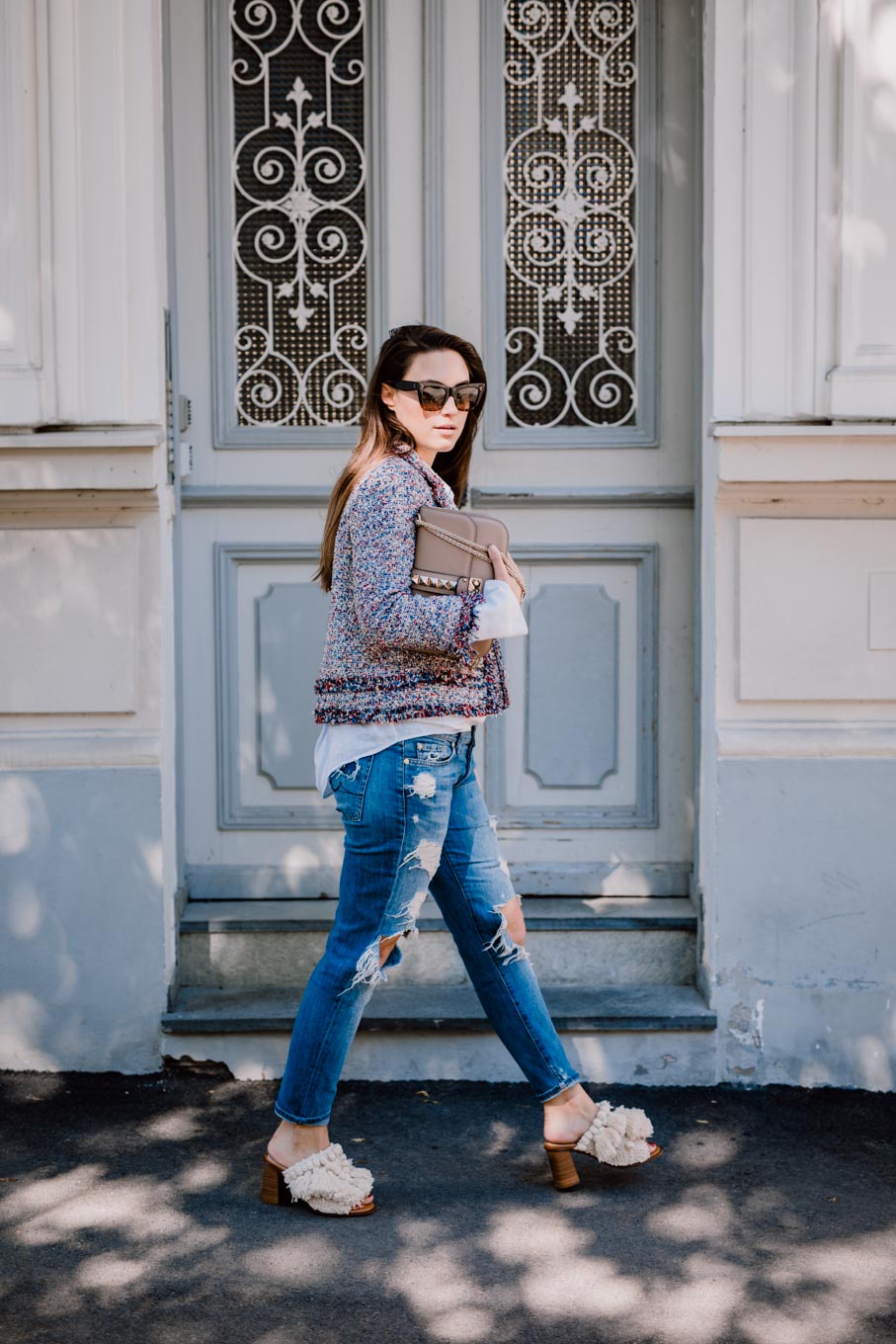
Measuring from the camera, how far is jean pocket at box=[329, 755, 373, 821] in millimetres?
3424

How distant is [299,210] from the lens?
15.1 feet

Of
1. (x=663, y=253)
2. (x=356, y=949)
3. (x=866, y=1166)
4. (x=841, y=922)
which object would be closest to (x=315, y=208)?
(x=663, y=253)

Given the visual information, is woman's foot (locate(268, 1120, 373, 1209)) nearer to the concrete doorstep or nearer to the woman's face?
the concrete doorstep

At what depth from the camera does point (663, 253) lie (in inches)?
181

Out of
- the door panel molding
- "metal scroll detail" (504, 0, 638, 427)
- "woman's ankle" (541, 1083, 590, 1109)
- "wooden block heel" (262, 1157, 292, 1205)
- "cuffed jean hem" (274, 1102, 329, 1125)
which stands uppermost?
"metal scroll detail" (504, 0, 638, 427)

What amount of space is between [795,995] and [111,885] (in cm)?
196

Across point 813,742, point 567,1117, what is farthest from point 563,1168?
point 813,742

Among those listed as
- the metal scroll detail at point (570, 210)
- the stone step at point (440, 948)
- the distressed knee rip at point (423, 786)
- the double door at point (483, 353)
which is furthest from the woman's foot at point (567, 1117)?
the metal scroll detail at point (570, 210)

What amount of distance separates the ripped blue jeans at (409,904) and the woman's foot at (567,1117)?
0.03m

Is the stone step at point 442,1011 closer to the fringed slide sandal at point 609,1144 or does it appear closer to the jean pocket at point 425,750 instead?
the fringed slide sandal at point 609,1144

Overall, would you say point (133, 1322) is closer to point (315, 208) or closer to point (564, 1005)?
point (564, 1005)

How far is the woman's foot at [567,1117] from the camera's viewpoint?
3635 mm

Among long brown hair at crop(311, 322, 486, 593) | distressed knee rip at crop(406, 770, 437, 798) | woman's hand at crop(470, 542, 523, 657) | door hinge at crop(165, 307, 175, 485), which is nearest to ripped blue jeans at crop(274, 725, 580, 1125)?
distressed knee rip at crop(406, 770, 437, 798)

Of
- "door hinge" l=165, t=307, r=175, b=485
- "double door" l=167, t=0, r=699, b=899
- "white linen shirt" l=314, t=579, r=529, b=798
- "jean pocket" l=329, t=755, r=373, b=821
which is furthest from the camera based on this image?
"double door" l=167, t=0, r=699, b=899
